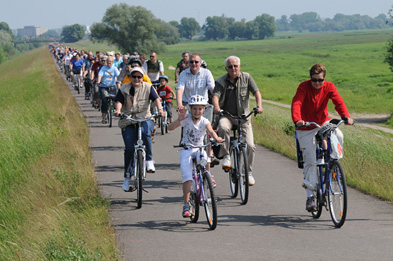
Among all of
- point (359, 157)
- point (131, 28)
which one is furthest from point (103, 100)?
point (131, 28)

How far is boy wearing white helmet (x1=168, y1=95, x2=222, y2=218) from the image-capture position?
761 cm

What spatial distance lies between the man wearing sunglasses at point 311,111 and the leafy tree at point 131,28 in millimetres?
81878

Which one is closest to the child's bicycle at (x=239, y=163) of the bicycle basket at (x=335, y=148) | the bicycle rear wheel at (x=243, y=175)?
the bicycle rear wheel at (x=243, y=175)

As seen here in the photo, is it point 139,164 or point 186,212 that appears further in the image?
point 139,164

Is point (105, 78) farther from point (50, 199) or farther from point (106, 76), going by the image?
point (50, 199)

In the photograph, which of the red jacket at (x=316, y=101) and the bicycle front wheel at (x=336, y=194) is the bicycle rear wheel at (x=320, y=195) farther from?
the red jacket at (x=316, y=101)

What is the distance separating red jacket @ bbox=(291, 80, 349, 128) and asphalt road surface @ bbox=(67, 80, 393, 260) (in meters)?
1.21

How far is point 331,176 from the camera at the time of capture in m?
7.47

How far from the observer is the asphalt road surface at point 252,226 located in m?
6.41

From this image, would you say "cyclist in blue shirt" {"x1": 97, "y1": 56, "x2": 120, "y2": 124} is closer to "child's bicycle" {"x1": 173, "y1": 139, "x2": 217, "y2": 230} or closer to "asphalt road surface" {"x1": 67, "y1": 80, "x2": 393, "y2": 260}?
"asphalt road surface" {"x1": 67, "y1": 80, "x2": 393, "y2": 260}

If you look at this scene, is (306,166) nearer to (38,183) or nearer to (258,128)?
(38,183)

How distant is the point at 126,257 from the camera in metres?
6.34

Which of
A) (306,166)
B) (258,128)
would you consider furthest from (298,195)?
(258,128)

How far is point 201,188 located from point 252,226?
72 centimetres
